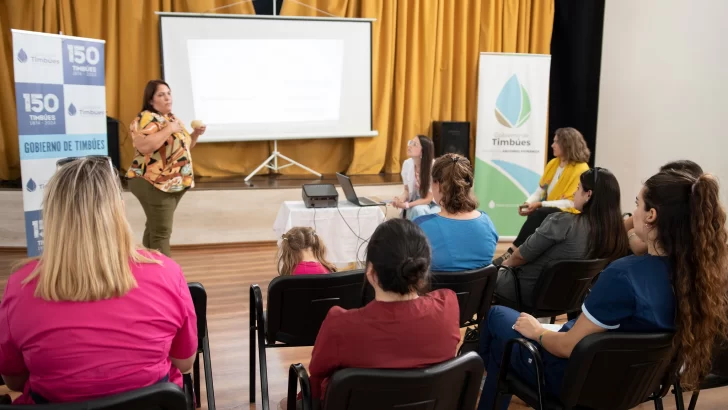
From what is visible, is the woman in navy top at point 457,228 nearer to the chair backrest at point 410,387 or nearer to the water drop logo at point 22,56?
the chair backrest at point 410,387

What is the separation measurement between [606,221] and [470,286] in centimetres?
76

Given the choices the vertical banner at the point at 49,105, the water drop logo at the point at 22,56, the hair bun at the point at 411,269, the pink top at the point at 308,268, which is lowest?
the pink top at the point at 308,268

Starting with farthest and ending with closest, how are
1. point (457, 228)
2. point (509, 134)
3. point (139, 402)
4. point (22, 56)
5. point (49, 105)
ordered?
point (509, 134) < point (49, 105) < point (22, 56) < point (457, 228) < point (139, 402)

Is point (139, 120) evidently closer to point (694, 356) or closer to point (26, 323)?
point (26, 323)

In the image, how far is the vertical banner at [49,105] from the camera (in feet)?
12.2

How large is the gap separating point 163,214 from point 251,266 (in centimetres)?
113

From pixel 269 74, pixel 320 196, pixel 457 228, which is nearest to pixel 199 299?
pixel 457 228

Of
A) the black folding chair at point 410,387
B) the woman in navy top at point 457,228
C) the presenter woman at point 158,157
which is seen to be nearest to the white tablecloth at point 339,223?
the presenter woman at point 158,157

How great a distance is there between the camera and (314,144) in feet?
22.0

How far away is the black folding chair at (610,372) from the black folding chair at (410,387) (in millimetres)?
373

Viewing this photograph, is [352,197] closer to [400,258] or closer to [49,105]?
[49,105]

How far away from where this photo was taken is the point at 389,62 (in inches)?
260

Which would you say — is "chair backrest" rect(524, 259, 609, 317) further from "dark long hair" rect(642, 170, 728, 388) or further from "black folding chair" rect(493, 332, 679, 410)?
"dark long hair" rect(642, 170, 728, 388)

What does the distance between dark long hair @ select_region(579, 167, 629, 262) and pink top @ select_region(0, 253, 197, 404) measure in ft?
6.47
